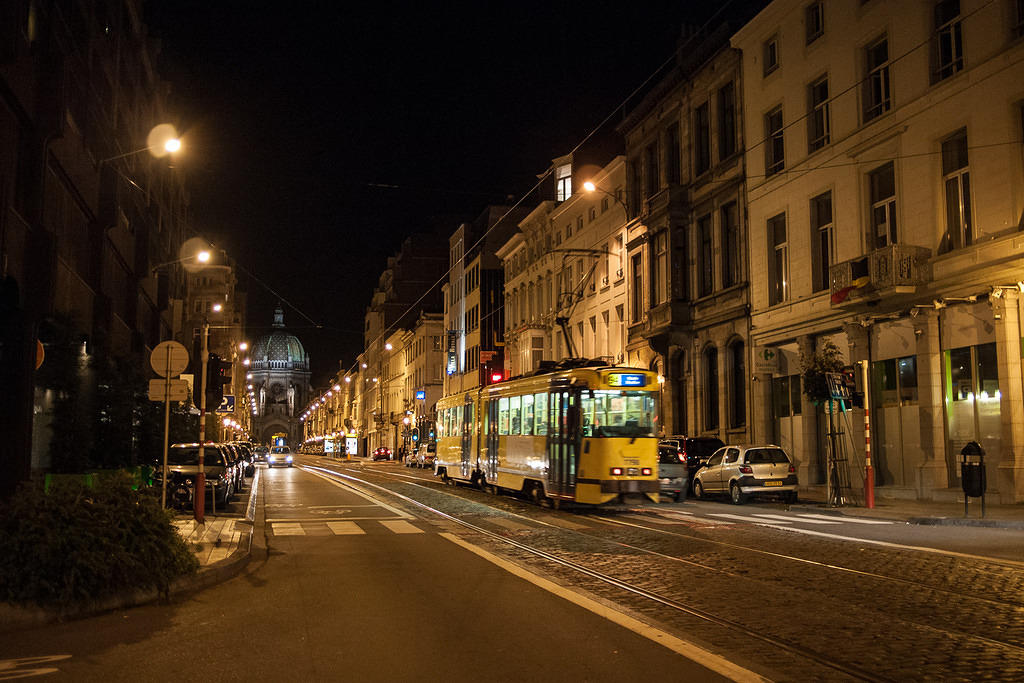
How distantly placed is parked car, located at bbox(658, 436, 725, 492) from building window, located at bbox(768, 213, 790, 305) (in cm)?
585

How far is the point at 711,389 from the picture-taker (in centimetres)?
3900

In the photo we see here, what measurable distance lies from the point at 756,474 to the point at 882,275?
6.34m

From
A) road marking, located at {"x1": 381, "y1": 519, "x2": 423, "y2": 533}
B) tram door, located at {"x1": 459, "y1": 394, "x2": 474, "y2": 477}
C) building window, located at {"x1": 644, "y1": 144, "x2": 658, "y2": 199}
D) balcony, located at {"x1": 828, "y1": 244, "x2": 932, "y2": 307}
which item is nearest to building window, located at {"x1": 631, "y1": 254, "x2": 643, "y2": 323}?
building window, located at {"x1": 644, "y1": 144, "x2": 658, "y2": 199}

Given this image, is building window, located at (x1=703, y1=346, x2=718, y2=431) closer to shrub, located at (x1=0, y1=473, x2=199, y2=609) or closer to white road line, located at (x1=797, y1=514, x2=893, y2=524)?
white road line, located at (x1=797, y1=514, x2=893, y2=524)

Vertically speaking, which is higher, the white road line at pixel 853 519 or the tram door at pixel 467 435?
the tram door at pixel 467 435

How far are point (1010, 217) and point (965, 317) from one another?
2.80 metres

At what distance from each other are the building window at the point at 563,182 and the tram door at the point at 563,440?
3405 centimetres

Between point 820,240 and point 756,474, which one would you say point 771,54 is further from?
point 756,474

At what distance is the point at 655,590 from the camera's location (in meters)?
10.9

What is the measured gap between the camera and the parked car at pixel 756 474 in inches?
1035

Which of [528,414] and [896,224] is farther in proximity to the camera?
[896,224]

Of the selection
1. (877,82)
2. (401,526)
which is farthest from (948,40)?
(401,526)

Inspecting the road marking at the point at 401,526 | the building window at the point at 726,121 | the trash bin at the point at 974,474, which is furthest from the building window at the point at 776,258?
the road marking at the point at 401,526

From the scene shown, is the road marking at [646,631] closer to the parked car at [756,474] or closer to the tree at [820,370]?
the parked car at [756,474]
